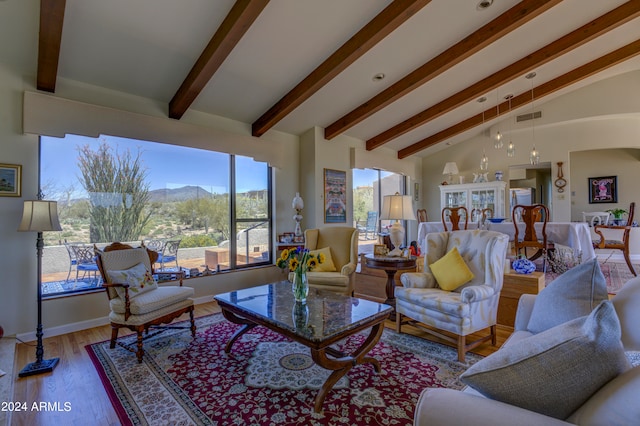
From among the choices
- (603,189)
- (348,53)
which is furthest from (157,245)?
(603,189)

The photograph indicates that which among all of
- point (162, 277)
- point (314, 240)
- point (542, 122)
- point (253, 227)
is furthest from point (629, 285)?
point (542, 122)

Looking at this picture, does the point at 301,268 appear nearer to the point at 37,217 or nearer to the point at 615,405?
the point at 615,405

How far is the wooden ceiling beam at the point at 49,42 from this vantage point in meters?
2.25

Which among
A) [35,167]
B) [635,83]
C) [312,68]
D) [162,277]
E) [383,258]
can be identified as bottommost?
[162,277]

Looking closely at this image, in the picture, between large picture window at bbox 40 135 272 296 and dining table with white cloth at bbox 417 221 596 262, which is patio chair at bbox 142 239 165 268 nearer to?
large picture window at bbox 40 135 272 296

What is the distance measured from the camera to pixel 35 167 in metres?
3.05

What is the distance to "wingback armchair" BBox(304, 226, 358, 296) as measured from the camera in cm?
351

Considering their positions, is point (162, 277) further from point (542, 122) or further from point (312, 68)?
point (542, 122)

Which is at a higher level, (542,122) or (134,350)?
(542,122)

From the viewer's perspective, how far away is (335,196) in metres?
5.54

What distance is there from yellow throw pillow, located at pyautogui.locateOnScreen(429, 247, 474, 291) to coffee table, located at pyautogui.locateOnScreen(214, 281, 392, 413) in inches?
31.9

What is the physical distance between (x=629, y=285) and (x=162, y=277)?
3.97m

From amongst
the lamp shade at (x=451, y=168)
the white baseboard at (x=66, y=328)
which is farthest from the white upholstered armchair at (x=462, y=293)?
the lamp shade at (x=451, y=168)

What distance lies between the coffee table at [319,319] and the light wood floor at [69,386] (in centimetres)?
94
